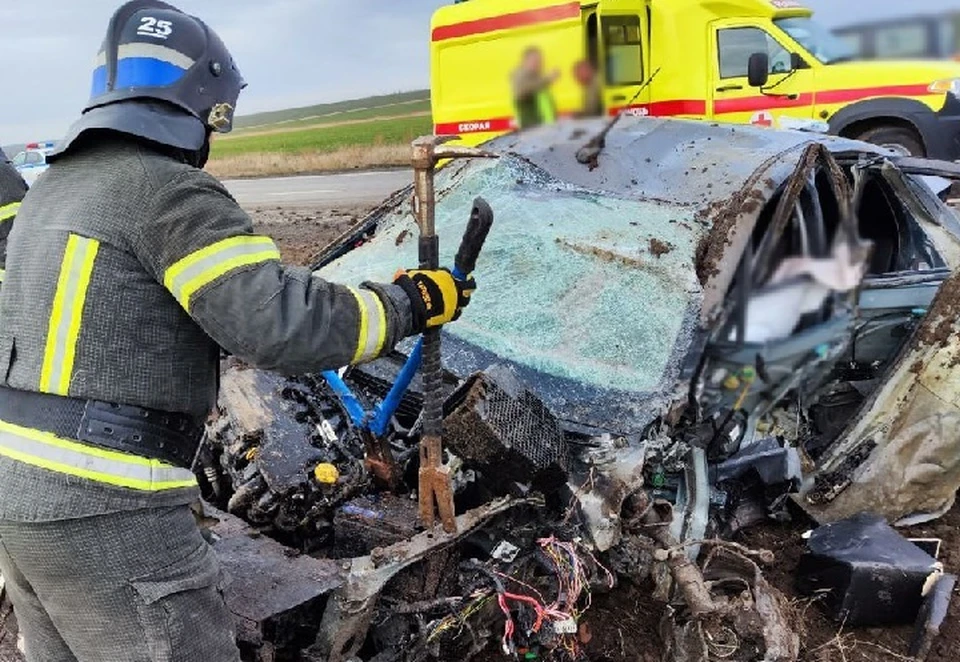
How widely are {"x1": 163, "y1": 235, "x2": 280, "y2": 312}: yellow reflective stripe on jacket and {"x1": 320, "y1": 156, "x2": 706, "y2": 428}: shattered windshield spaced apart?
112 centimetres

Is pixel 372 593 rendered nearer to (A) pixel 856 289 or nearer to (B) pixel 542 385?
(B) pixel 542 385

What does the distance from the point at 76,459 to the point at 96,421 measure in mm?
81

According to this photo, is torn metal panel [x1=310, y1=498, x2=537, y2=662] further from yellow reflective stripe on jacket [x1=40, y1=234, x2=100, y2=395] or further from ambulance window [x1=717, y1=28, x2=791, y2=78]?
ambulance window [x1=717, y1=28, x2=791, y2=78]

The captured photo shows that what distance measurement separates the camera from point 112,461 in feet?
5.80

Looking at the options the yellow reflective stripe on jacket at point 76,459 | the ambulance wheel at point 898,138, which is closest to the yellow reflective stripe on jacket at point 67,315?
the yellow reflective stripe on jacket at point 76,459

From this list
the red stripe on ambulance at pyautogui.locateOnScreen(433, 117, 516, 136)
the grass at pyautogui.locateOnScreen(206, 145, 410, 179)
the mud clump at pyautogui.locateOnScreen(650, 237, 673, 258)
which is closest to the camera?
the mud clump at pyautogui.locateOnScreen(650, 237, 673, 258)

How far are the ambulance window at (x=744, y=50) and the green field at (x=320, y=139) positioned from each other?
15910 mm

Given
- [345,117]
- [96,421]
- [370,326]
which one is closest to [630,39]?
[370,326]

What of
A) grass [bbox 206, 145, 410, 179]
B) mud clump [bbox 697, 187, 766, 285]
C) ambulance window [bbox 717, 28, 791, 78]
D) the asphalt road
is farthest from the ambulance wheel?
grass [bbox 206, 145, 410, 179]

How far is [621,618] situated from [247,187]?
2119cm

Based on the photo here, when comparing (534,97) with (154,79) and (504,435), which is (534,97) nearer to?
(504,435)

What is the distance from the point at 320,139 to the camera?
1337 inches

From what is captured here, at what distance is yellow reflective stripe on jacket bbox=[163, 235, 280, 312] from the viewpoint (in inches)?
66.3

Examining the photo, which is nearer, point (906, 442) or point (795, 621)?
point (795, 621)
